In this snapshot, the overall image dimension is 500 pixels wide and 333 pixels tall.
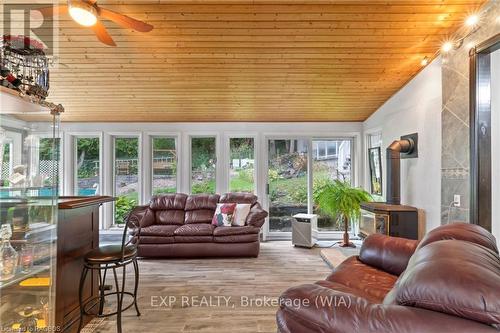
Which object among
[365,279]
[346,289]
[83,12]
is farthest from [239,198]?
[83,12]

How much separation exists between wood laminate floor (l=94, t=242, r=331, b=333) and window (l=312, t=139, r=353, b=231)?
121 centimetres

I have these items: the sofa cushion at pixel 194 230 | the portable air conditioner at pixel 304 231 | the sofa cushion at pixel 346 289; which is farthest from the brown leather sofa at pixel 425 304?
the portable air conditioner at pixel 304 231

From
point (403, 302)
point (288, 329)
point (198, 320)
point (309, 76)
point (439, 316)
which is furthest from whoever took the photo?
point (309, 76)

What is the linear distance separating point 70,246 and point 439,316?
251 centimetres

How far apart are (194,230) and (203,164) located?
5.35ft

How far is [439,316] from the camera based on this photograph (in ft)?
2.99

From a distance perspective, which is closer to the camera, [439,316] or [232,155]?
[439,316]

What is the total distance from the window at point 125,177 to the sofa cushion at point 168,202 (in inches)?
33.4

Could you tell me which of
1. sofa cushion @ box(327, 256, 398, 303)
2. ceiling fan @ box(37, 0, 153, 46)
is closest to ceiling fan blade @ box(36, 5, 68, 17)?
ceiling fan @ box(37, 0, 153, 46)

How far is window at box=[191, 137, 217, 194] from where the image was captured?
555 cm

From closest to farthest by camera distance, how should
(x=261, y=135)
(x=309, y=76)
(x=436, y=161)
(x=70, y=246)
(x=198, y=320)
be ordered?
1. (x=70, y=246)
2. (x=198, y=320)
3. (x=436, y=161)
4. (x=309, y=76)
5. (x=261, y=135)

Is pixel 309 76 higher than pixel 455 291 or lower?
higher

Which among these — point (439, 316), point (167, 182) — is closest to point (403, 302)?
point (439, 316)

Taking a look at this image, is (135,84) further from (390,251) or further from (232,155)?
(390,251)
